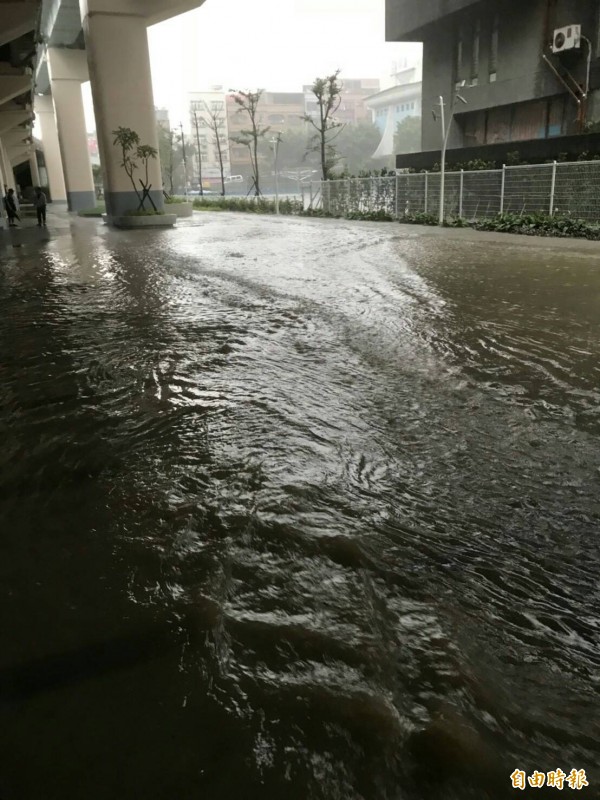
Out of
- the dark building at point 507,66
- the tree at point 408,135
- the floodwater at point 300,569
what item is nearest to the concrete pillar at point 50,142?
the dark building at point 507,66

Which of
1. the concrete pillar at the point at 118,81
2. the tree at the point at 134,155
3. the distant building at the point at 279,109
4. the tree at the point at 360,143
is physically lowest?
the tree at the point at 134,155

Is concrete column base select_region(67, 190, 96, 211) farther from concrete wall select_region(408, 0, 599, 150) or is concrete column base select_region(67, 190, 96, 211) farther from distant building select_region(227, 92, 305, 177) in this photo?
distant building select_region(227, 92, 305, 177)

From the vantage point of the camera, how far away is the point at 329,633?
6.75ft

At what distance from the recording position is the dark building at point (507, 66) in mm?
22359

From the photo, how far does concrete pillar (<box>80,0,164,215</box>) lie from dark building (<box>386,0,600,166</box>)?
455 inches

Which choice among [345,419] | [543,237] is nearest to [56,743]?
[345,419]

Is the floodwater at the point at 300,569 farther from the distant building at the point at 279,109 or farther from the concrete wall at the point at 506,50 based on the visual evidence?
the distant building at the point at 279,109

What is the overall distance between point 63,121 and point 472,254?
106 ft

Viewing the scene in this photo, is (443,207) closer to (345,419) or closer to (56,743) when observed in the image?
(345,419)

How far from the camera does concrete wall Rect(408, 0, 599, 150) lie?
75.2ft

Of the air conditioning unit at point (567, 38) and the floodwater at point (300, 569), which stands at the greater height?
the air conditioning unit at point (567, 38)

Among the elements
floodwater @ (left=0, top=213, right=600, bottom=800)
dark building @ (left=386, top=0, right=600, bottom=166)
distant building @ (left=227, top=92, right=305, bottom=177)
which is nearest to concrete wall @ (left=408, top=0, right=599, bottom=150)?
dark building @ (left=386, top=0, right=600, bottom=166)

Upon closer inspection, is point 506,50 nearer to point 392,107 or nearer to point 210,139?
point 392,107

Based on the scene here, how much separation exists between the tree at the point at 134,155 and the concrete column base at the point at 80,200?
16370mm
